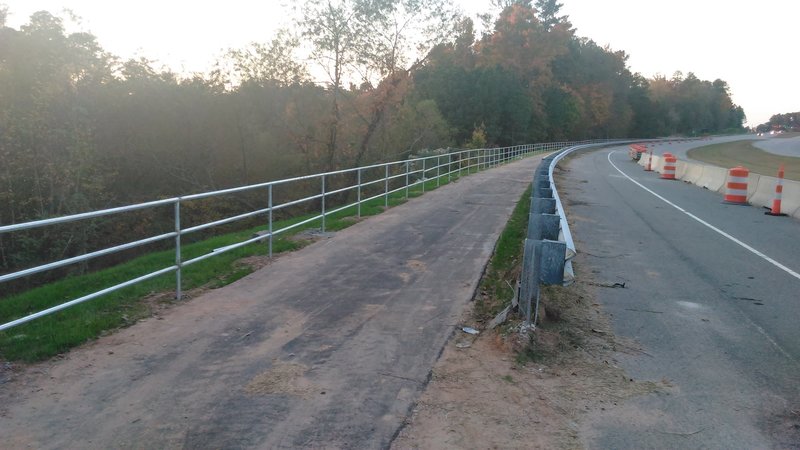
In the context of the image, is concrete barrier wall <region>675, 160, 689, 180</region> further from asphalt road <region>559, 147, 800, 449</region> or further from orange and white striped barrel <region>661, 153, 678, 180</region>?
asphalt road <region>559, 147, 800, 449</region>

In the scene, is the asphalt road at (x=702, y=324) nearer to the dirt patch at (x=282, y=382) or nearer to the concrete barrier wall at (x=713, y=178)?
the dirt patch at (x=282, y=382)

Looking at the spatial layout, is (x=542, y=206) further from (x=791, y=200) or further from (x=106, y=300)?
(x=791, y=200)

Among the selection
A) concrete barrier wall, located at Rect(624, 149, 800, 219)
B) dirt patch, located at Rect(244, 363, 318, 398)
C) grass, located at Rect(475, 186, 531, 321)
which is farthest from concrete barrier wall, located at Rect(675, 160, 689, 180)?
dirt patch, located at Rect(244, 363, 318, 398)

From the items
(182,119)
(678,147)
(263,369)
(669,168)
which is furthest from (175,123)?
(678,147)

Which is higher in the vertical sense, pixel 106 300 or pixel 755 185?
pixel 755 185

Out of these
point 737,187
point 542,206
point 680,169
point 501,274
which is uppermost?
point 542,206

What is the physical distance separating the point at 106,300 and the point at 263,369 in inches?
113

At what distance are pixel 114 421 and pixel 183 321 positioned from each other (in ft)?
7.45

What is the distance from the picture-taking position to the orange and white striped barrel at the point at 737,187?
19.8 meters

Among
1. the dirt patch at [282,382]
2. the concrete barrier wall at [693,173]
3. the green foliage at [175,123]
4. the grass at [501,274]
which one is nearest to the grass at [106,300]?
the dirt patch at [282,382]

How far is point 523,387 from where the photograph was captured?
4.97 metres

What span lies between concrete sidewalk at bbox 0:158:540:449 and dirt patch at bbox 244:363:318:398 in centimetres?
2

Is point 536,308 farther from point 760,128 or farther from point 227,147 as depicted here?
point 760,128

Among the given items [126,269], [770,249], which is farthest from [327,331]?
[770,249]
